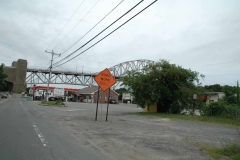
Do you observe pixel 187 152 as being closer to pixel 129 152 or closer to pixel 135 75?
pixel 129 152

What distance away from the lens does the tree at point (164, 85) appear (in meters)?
25.4

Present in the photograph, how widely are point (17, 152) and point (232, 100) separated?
44.6 meters

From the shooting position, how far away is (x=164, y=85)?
25766 millimetres

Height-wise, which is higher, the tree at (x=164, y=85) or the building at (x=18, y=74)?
the building at (x=18, y=74)

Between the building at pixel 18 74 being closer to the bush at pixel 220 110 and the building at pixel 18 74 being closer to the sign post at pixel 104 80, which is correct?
the bush at pixel 220 110

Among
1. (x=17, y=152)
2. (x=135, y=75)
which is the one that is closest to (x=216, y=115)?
(x=135, y=75)

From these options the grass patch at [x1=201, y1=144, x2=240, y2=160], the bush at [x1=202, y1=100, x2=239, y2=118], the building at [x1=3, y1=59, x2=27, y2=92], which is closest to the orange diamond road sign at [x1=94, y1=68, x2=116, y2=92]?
the grass patch at [x1=201, y1=144, x2=240, y2=160]

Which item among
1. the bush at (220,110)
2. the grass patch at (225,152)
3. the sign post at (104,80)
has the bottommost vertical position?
the grass patch at (225,152)

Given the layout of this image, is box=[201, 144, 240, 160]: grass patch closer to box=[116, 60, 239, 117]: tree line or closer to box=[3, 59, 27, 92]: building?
box=[116, 60, 239, 117]: tree line

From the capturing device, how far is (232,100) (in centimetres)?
4356

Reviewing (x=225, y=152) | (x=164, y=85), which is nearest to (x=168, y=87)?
(x=164, y=85)

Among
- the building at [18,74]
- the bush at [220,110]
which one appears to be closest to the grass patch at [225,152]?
the bush at [220,110]

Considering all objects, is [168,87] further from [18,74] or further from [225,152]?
[18,74]

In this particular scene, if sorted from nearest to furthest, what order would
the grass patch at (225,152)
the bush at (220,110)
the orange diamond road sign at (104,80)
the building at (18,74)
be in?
1. the grass patch at (225,152)
2. the orange diamond road sign at (104,80)
3. the bush at (220,110)
4. the building at (18,74)
